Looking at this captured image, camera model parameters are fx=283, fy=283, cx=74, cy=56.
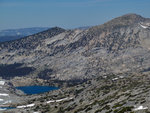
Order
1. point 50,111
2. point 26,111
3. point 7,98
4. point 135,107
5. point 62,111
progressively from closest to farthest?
point 135,107
point 62,111
point 50,111
point 26,111
point 7,98

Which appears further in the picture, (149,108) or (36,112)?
(36,112)

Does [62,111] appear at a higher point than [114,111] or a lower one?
lower

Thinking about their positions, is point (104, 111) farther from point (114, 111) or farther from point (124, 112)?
point (124, 112)

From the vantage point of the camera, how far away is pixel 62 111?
96.4 meters

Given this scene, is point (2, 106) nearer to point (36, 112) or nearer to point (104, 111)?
point (36, 112)

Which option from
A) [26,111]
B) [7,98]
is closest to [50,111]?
[26,111]

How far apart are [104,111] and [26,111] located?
185 ft

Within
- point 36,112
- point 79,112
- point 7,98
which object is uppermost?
point 79,112

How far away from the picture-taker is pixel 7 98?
183750 millimetres

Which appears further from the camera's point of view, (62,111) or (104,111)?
(62,111)

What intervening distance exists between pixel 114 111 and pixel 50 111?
4836cm

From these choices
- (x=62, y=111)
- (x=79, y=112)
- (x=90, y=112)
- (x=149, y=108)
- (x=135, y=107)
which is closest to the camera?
(x=149, y=108)

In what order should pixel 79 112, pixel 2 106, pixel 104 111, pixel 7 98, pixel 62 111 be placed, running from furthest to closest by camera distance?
1. pixel 7 98
2. pixel 2 106
3. pixel 62 111
4. pixel 79 112
5. pixel 104 111

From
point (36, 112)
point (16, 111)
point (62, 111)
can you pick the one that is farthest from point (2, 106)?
point (62, 111)
